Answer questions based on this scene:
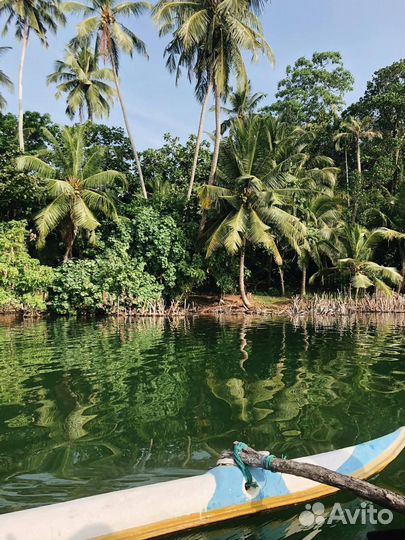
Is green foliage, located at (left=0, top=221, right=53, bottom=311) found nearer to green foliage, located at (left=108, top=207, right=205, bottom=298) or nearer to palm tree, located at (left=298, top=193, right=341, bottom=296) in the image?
green foliage, located at (left=108, top=207, right=205, bottom=298)

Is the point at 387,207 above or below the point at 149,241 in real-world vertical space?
above

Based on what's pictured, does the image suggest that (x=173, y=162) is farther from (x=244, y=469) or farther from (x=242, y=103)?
(x=244, y=469)

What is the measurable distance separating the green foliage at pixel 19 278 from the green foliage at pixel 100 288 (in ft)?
1.95

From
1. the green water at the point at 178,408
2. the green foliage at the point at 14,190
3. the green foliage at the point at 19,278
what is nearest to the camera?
the green water at the point at 178,408

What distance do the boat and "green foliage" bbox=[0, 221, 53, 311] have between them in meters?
17.3

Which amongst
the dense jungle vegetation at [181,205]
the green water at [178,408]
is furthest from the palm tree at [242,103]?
the green water at [178,408]

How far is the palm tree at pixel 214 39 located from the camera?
841 inches

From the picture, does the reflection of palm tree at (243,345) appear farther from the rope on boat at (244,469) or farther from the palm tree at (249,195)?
the rope on boat at (244,469)

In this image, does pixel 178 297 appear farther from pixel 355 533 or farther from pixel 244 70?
pixel 355 533

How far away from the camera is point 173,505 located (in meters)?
3.78

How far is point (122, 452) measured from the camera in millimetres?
5410

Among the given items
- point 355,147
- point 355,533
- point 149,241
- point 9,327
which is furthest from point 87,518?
point 355,147

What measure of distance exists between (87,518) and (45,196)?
20985 mm

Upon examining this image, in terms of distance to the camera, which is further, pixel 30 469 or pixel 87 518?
pixel 30 469
